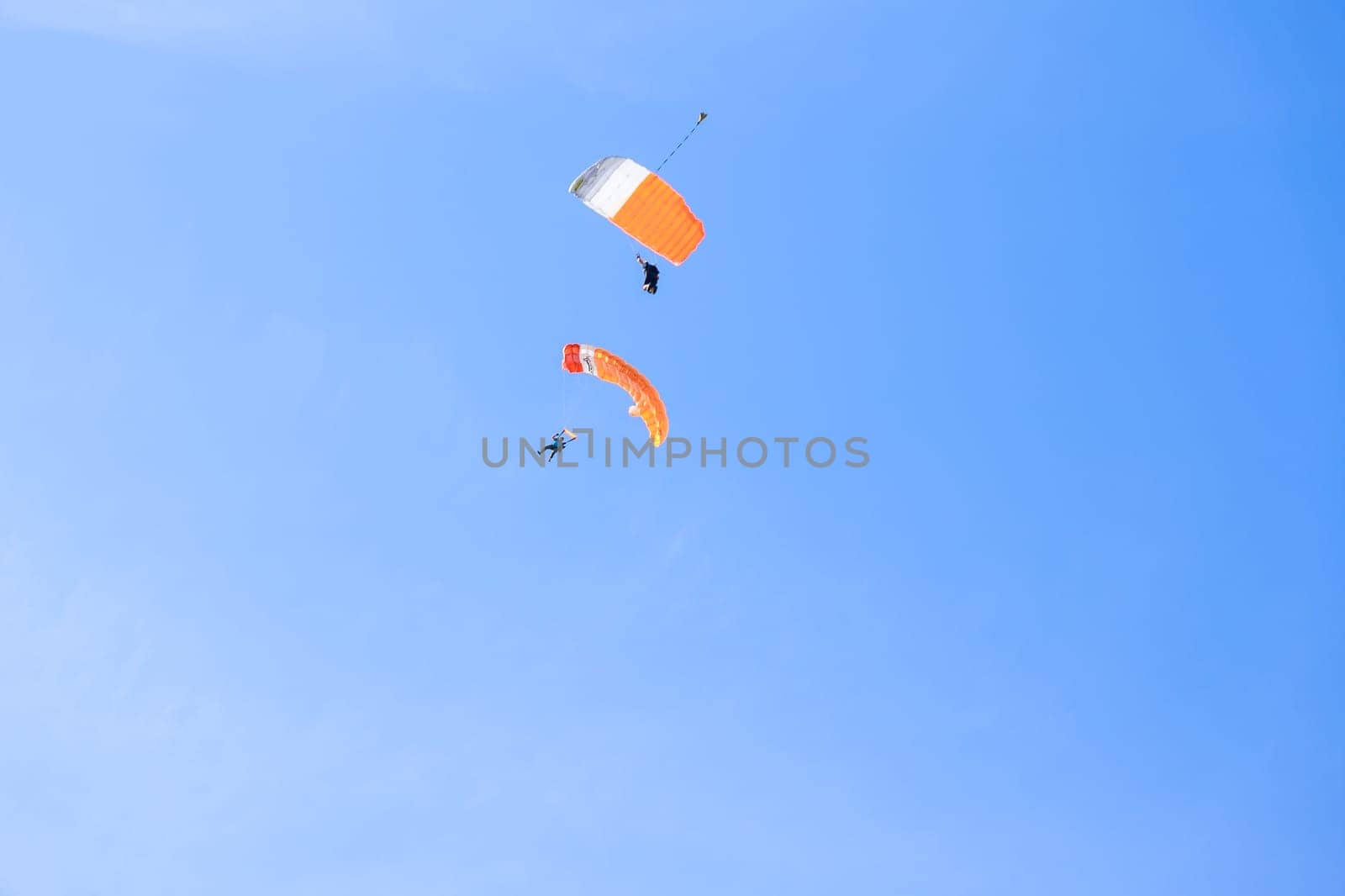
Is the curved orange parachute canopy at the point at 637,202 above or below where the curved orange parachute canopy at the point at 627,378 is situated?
above

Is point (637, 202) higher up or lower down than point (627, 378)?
higher up

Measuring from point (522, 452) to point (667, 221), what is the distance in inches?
436

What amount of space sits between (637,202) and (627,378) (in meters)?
4.66

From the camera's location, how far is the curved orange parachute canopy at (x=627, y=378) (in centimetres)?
2928

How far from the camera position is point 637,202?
2809cm

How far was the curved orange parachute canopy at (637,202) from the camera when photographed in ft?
91.7

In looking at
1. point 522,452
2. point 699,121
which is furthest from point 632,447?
point 699,121

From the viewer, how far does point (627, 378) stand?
29688mm

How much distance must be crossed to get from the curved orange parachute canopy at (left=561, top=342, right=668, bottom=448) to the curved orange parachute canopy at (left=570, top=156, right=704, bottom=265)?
3345 mm

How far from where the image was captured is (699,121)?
27250 millimetres

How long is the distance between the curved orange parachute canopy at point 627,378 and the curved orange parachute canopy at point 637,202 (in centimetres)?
334

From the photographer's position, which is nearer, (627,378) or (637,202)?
(637,202)

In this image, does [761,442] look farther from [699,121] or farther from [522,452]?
[699,121]

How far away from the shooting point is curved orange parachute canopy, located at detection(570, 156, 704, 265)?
91.7 feet
